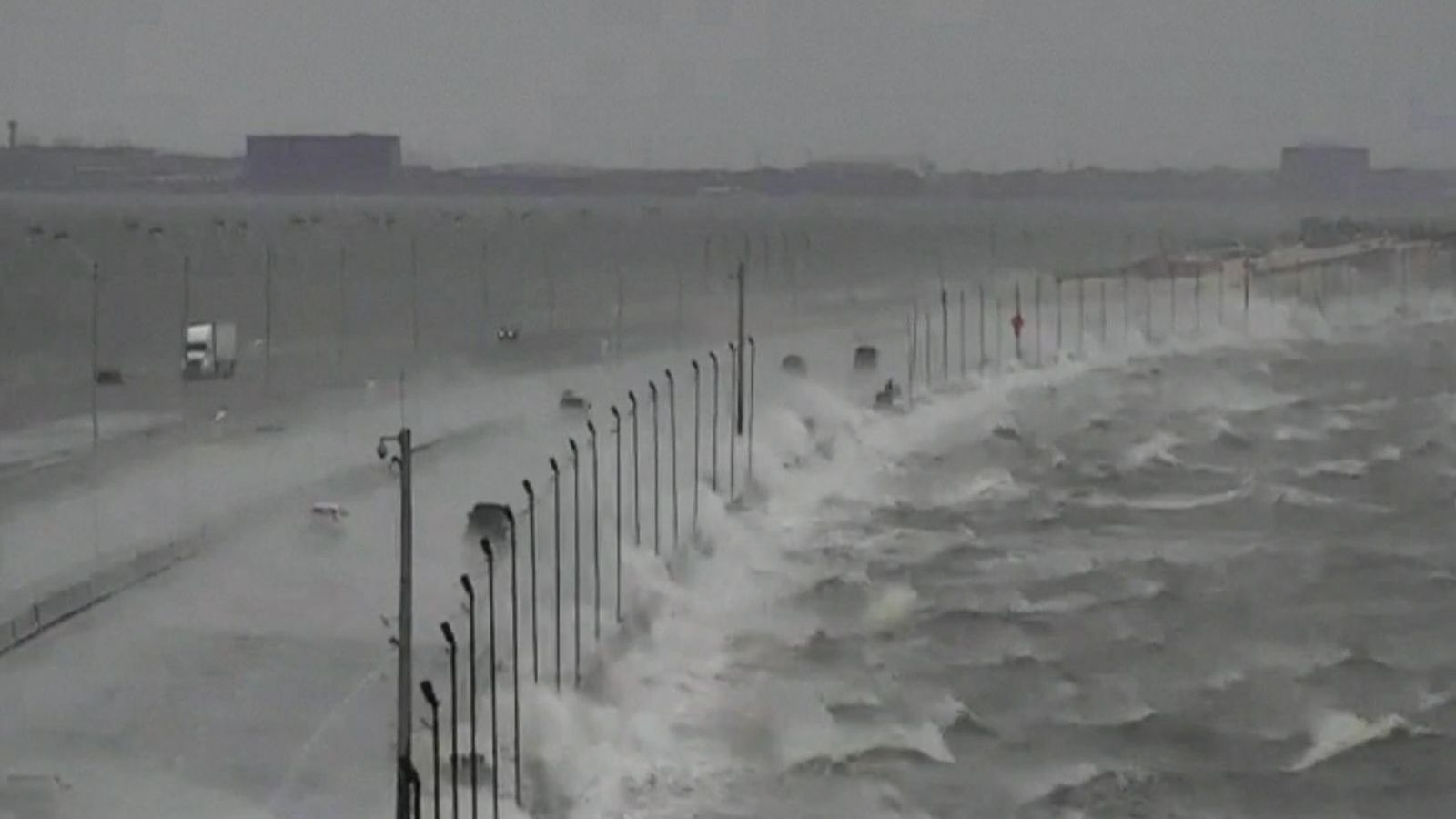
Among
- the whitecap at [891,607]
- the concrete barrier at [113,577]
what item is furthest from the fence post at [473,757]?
the whitecap at [891,607]

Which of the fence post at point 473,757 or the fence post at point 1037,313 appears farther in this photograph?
the fence post at point 1037,313

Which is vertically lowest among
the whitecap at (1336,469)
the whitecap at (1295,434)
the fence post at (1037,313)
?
the whitecap at (1336,469)

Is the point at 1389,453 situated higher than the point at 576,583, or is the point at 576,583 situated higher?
the point at 576,583

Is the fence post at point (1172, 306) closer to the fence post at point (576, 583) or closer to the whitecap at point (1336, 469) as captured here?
the whitecap at point (1336, 469)

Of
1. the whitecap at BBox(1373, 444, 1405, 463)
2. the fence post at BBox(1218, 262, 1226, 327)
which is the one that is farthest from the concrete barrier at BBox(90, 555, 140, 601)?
the fence post at BBox(1218, 262, 1226, 327)

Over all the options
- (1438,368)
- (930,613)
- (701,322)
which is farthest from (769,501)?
(701,322)

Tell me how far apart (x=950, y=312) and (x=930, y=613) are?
28010mm

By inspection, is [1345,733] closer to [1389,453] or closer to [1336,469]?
[1336,469]

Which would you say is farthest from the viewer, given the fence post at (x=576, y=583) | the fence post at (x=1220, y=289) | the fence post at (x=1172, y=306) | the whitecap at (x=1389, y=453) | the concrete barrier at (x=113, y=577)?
Answer: the fence post at (x=1220, y=289)

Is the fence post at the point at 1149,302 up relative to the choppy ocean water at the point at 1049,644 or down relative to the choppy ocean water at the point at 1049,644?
up

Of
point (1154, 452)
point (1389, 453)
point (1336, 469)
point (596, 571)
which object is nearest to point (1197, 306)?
point (1389, 453)

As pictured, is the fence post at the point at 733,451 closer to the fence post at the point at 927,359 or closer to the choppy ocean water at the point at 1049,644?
the choppy ocean water at the point at 1049,644

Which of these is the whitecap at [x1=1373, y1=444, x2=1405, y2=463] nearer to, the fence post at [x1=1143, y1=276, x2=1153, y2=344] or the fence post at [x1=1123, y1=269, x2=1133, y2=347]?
the fence post at [x1=1123, y1=269, x2=1133, y2=347]

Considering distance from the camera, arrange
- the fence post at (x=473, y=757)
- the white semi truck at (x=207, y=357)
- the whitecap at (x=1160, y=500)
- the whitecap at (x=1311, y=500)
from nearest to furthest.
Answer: the fence post at (x=473, y=757), the whitecap at (x=1160, y=500), the whitecap at (x=1311, y=500), the white semi truck at (x=207, y=357)
